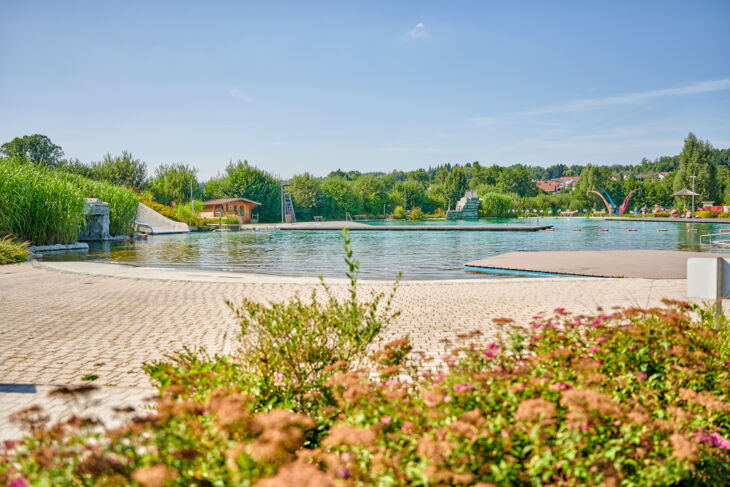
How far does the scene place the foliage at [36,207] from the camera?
55.7 feet

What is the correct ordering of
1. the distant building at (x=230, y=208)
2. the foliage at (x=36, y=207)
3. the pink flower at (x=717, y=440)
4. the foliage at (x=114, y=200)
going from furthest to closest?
the distant building at (x=230, y=208)
the foliage at (x=114, y=200)
the foliage at (x=36, y=207)
the pink flower at (x=717, y=440)

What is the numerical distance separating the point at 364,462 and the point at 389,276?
34.1ft

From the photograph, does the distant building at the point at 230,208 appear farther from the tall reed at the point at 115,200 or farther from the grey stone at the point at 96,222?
the grey stone at the point at 96,222

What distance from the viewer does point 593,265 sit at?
1217 centimetres

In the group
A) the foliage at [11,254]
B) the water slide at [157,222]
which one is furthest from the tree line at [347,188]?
the foliage at [11,254]

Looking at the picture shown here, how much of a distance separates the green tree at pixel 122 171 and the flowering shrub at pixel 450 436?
59.6 meters

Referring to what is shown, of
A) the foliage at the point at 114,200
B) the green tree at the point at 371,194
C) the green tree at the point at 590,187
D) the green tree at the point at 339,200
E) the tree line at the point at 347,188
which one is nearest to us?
the foliage at the point at 114,200

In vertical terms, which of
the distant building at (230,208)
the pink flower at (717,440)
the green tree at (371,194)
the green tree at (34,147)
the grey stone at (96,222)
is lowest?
the pink flower at (717,440)

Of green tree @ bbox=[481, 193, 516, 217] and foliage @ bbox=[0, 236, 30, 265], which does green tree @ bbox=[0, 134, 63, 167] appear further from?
foliage @ bbox=[0, 236, 30, 265]

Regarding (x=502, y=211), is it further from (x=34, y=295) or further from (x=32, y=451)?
(x=32, y=451)

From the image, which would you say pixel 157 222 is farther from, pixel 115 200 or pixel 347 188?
pixel 347 188

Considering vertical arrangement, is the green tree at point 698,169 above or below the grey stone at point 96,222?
above

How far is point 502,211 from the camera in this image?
65062 millimetres

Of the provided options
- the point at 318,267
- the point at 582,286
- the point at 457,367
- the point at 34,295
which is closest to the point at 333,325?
the point at 457,367
